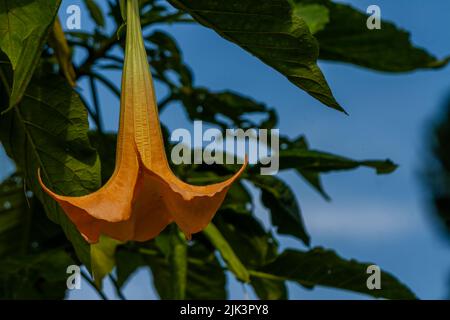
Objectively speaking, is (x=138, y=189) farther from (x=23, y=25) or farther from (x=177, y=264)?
(x=177, y=264)

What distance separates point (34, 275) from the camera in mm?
1314

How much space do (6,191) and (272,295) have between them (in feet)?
1.71

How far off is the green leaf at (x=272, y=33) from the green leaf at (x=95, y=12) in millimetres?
620

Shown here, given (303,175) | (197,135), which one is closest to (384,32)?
(303,175)

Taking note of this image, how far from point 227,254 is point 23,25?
572 mm

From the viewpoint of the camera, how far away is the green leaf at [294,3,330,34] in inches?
48.6

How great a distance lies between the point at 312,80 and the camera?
2.29 ft

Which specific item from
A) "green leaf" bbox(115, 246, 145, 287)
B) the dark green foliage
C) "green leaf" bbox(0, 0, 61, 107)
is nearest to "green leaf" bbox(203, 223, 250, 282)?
the dark green foliage

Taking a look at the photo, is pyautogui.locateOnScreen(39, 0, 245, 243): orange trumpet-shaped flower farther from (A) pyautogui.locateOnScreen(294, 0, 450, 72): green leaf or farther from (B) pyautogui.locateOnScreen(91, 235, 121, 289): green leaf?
(A) pyautogui.locateOnScreen(294, 0, 450, 72): green leaf

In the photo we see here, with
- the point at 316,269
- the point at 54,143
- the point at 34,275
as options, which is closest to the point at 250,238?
the point at 316,269

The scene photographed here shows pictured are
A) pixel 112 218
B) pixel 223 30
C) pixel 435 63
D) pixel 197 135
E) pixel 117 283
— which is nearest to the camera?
pixel 112 218

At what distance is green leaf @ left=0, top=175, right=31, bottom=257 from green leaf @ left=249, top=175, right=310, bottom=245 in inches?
16.8

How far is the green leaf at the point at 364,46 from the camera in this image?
1.45 meters

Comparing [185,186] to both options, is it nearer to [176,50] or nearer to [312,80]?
[312,80]
